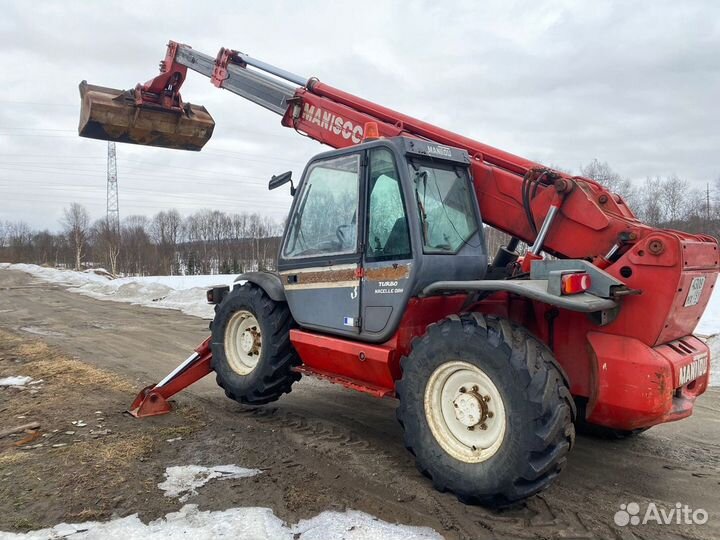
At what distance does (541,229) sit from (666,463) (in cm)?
212

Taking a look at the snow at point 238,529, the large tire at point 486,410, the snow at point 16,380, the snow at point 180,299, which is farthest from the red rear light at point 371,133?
the snow at point 180,299

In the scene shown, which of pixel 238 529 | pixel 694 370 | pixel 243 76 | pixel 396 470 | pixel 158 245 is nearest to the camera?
pixel 238 529

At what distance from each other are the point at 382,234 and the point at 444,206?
0.57m

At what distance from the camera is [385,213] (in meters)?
4.22

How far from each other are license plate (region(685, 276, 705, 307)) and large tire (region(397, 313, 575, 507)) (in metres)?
1.00

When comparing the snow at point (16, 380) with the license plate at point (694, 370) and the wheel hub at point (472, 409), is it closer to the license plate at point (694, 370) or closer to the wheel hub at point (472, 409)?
the wheel hub at point (472, 409)

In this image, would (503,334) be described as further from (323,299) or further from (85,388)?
(85,388)

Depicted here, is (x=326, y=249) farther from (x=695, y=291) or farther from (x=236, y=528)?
(x=695, y=291)

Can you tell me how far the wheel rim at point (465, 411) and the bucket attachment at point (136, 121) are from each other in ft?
18.9

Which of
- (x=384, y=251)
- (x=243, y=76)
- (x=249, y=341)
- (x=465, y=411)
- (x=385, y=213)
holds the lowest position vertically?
(x=465, y=411)

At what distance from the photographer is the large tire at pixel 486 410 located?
3.10m

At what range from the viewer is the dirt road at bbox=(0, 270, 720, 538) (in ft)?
10.7

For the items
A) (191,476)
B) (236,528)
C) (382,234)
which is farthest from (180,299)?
(236,528)

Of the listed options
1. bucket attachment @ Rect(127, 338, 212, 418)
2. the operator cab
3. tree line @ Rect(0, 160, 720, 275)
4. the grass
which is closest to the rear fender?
the operator cab
